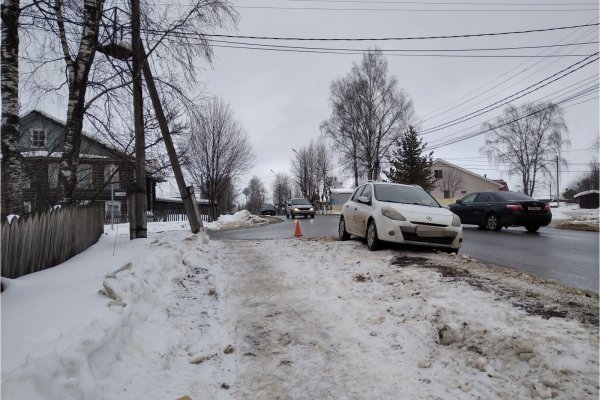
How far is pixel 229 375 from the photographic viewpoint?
323 cm

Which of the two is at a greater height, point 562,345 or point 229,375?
point 562,345

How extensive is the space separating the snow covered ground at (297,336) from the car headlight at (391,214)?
Answer: 65.6 inches

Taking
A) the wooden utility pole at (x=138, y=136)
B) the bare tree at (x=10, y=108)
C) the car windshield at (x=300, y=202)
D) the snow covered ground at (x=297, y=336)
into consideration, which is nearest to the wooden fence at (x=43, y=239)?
the snow covered ground at (x=297, y=336)

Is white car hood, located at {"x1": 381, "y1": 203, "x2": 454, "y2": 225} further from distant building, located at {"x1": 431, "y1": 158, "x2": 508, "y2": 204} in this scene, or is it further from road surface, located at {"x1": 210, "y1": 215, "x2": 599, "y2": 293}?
distant building, located at {"x1": 431, "y1": 158, "x2": 508, "y2": 204}

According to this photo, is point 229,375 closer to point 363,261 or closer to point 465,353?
point 465,353

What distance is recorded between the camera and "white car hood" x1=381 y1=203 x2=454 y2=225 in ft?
24.7

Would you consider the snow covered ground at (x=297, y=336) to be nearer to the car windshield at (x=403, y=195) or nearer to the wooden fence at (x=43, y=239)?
the wooden fence at (x=43, y=239)

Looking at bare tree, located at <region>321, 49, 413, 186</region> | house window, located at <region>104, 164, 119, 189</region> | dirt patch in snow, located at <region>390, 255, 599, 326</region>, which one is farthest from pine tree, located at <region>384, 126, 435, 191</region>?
dirt patch in snow, located at <region>390, 255, 599, 326</region>

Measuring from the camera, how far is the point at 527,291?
4496 millimetres

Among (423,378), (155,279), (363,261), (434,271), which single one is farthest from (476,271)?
(155,279)

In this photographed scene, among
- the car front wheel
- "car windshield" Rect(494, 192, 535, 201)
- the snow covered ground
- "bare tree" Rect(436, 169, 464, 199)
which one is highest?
"bare tree" Rect(436, 169, 464, 199)

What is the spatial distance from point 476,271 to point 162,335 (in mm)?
4351

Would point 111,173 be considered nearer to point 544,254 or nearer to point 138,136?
point 138,136

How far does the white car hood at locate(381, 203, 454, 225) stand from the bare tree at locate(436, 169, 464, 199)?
56.3 meters
